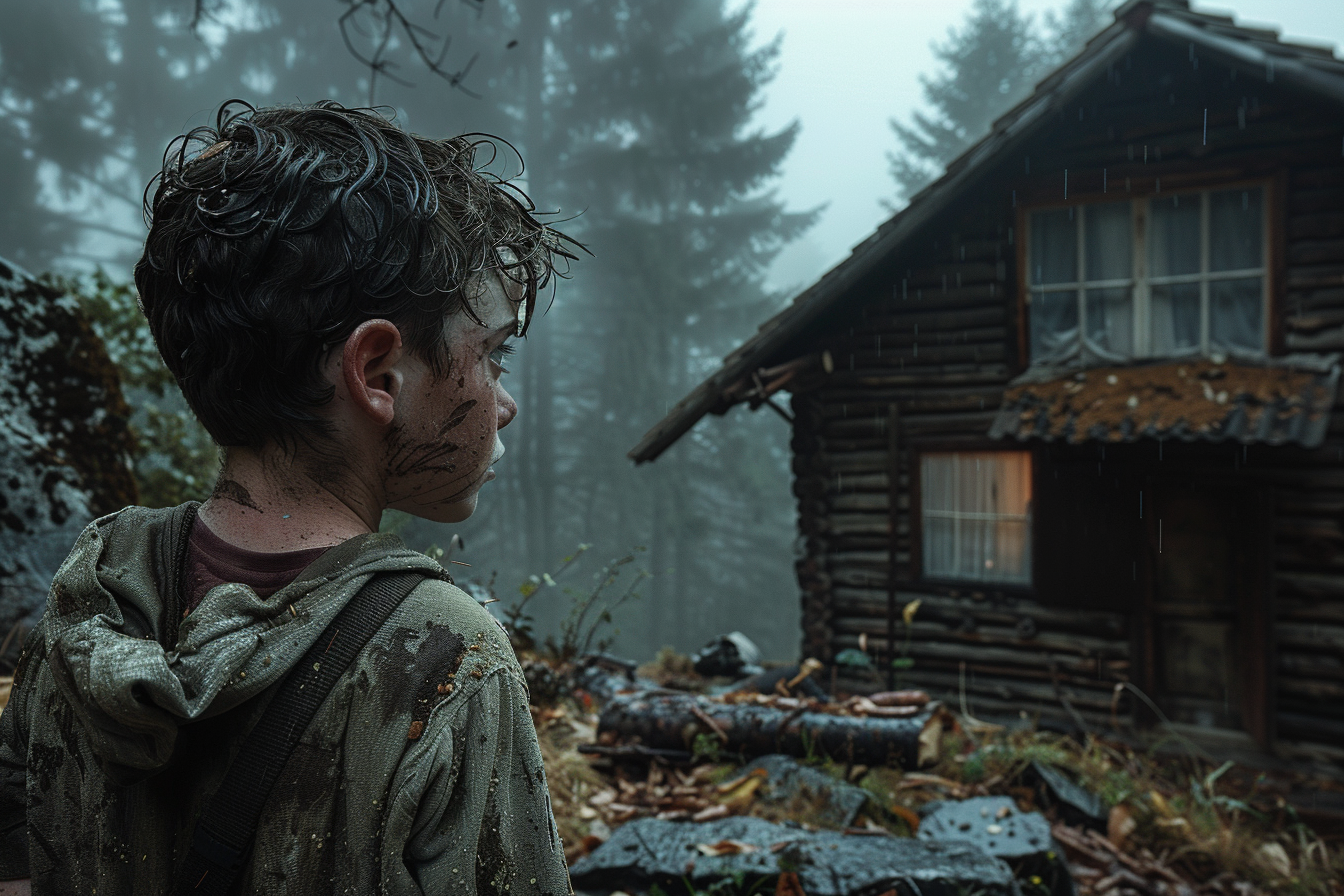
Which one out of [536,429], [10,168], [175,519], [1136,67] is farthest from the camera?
[536,429]

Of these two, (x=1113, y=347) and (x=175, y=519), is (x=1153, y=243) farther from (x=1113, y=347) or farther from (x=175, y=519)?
(x=175, y=519)

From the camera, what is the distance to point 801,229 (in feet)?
84.1

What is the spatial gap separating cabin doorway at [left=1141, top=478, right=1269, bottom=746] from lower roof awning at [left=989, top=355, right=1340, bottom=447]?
3.31 ft

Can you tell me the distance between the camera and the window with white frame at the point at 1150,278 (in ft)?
22.7

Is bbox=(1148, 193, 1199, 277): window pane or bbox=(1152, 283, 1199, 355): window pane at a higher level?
bbox=(1148, 193, 1199, 277): window pane

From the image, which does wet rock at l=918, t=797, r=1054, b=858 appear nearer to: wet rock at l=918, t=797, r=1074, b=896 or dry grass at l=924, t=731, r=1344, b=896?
wet rock at l=918, t=797, r=1074, b=896

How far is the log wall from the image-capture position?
6.55 meters

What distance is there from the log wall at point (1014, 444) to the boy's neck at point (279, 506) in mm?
7596

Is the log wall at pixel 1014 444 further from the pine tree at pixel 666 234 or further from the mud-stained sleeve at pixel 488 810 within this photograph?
the pine tree at pixel 666 234

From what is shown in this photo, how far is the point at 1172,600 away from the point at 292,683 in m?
8.40

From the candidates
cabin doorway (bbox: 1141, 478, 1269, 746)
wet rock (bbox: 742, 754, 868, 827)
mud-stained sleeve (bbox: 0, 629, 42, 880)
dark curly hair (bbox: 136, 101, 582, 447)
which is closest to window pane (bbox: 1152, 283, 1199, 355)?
cabin doorway (bbox: 1141, 478, 1269, 746)

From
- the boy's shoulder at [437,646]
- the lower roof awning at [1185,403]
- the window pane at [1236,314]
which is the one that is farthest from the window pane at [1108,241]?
the boy's shoulder at [437,646]

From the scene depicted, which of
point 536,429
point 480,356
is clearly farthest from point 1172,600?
point 536,429

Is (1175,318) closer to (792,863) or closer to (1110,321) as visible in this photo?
(1110,321)
